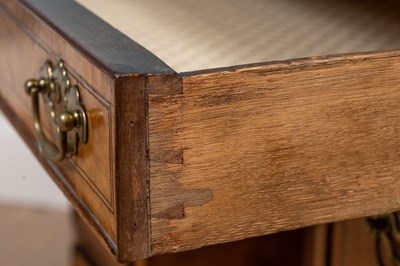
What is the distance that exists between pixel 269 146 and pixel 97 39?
5.8 inches

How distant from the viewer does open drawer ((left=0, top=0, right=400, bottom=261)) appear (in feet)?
1.64

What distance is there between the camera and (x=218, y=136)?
0.51 metres

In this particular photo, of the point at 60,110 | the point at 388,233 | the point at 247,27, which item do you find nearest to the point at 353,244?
the point at 388,233

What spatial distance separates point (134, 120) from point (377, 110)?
179 millimetres

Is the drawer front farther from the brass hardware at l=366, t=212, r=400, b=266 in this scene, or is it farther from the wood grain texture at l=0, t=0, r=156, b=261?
the brass hardware at l=366, t=212, r=400, b=266

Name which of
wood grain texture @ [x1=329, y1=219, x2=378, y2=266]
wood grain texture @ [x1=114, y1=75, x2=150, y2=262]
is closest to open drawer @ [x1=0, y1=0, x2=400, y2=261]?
wood grain texture @ [x1=114, y1=75, x2=150, y2=262]

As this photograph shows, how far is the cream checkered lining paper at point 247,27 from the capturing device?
0.63 m

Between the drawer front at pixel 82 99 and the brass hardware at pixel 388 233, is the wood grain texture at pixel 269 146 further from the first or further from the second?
the brass hardware at pixel 388 233

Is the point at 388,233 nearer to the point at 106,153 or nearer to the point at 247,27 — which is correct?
the point at 247,27

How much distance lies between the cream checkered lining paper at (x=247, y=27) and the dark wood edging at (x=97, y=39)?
0.04m

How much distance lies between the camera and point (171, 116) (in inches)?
19.6

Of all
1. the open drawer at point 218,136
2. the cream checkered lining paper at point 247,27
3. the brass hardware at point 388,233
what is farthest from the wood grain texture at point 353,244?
the open drawer at point 218,136

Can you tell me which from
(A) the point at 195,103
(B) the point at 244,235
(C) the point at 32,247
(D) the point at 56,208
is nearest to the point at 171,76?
(A) the point at 195,103

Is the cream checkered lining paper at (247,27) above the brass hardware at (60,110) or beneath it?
above
